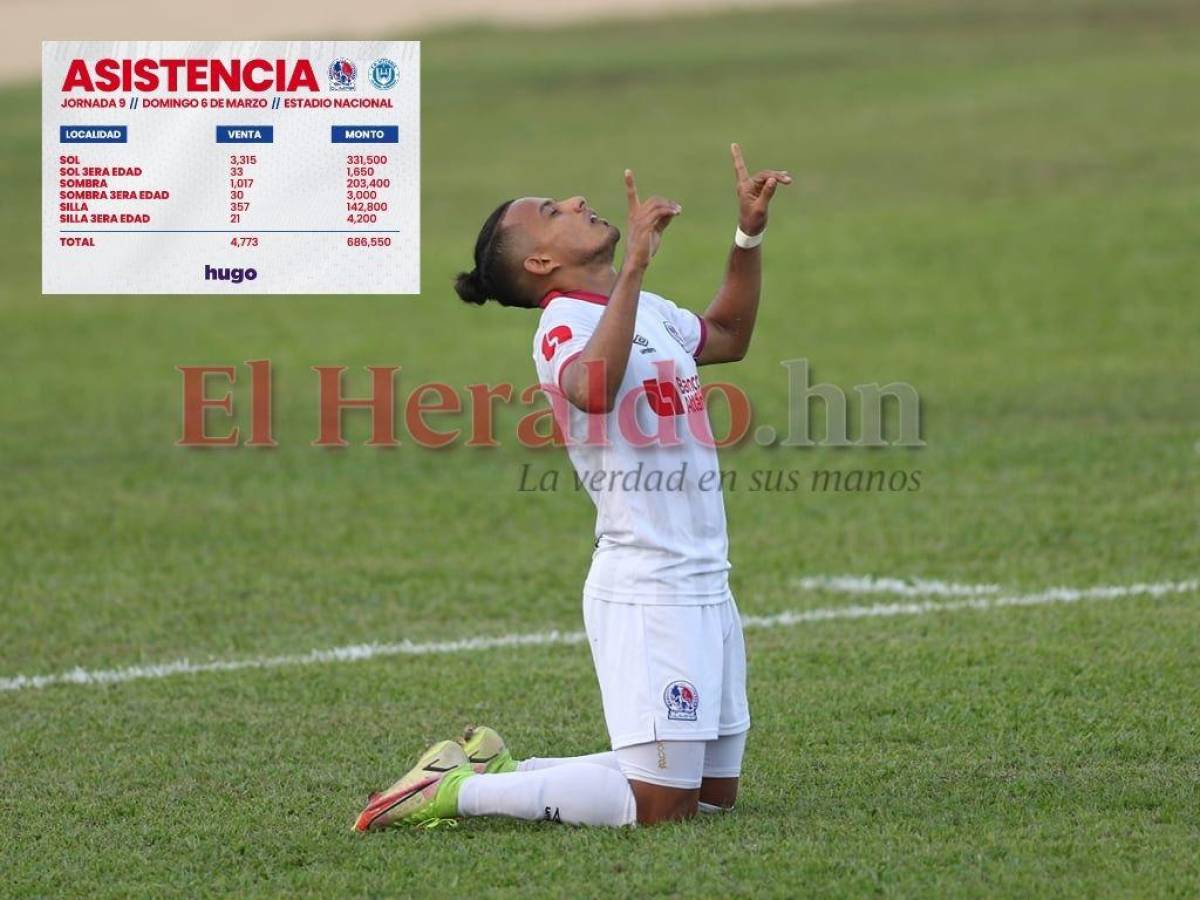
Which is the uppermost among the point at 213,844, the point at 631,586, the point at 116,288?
the point at 116,288

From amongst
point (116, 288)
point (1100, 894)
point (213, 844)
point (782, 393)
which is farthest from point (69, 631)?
point (782, 393)

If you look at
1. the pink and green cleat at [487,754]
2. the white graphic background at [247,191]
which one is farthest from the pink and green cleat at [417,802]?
the white graphic background at [247,191]

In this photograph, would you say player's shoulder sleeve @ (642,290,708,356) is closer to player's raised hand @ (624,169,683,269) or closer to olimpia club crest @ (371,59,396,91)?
player's raised hand @ (624,169,683,269)

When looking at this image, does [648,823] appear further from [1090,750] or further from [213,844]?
[1090,750]

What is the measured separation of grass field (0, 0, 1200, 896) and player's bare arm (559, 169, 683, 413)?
1.23 m

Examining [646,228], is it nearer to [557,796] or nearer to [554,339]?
[554,339]

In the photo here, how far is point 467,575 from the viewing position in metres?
9.66

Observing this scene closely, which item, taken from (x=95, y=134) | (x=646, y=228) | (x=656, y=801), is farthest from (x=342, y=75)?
(x=656, y=801)

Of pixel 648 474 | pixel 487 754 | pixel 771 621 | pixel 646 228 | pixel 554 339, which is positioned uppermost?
pixel 646 228

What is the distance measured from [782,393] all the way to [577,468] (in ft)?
28.8

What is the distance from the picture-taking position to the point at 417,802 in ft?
18.5

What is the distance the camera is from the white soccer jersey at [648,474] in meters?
5.59

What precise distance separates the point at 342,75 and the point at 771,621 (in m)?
3.26

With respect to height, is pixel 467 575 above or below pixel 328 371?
below
